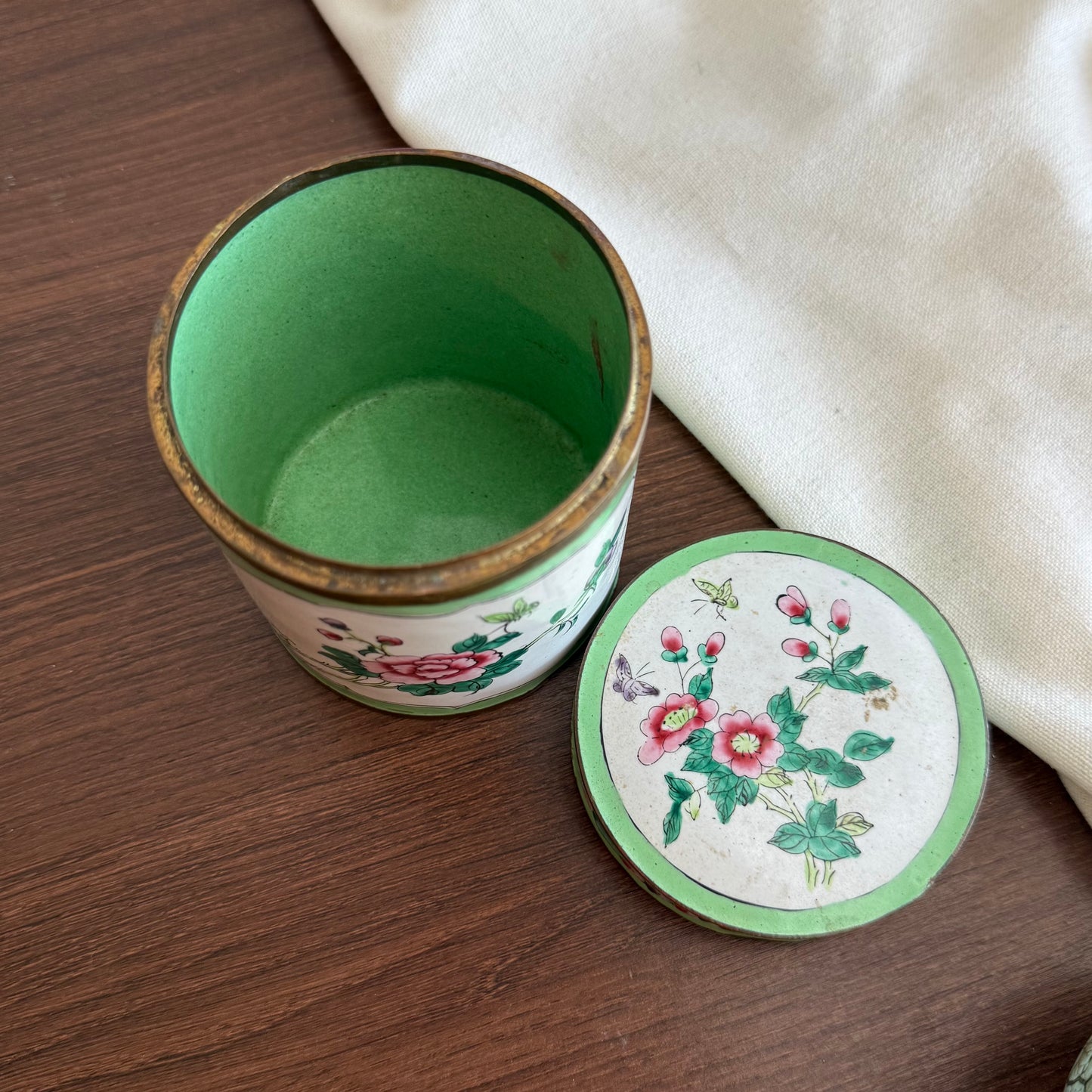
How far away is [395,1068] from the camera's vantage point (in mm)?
441

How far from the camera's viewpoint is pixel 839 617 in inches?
19.2

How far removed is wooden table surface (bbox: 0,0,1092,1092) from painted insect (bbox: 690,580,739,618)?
2.2 inches

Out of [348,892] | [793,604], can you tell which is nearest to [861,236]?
[793,604]

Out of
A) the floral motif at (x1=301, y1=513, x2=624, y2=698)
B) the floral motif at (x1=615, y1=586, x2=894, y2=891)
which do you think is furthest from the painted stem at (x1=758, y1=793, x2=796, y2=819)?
the floral motif at (x1=301, y1=513, x2=624, y2=698)

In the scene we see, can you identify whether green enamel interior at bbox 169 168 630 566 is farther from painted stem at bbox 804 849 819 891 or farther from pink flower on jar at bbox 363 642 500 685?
painted stem at bbox 804 849 819 891

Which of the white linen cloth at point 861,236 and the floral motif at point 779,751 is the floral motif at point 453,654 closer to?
the floral motif at point 779,751

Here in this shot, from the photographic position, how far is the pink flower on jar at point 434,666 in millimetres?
403

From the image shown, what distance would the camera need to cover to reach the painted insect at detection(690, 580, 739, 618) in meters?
0.49

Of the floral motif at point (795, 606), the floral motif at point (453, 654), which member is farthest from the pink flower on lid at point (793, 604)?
the floral motif at point (453, 654)

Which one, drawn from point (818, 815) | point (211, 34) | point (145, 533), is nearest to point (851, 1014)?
point (818, 815)

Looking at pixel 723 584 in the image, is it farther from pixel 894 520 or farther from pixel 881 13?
pixel 881 13

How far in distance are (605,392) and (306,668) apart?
207 millimetres

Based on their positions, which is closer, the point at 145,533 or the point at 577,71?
the point at 145,533

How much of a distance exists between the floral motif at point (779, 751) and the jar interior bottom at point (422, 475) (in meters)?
0.12
